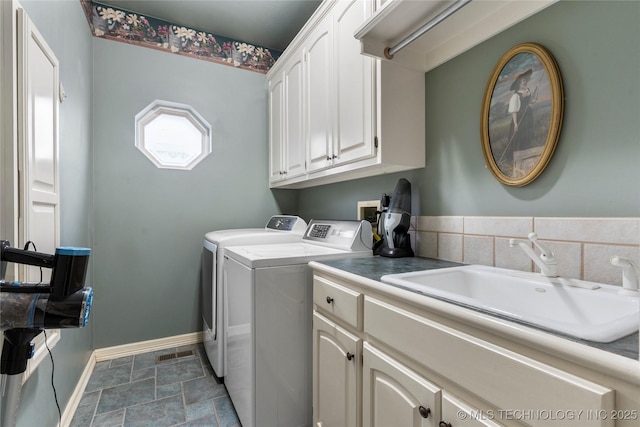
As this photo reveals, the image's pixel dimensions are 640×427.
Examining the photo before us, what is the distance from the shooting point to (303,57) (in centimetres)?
214

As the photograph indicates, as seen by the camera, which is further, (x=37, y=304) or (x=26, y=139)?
(x=26, y=139)

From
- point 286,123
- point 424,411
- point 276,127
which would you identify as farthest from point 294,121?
point 424,411

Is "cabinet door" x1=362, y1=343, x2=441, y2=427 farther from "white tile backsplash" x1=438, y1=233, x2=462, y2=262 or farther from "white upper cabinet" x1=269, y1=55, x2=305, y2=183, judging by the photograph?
"white upper cabinet" x1=269, y1=55, x2=305, y2=183

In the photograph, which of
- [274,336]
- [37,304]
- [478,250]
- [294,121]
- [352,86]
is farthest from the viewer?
[294,121]

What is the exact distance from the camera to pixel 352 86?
163cm

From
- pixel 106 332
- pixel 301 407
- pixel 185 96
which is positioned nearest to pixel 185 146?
pixel 185 96

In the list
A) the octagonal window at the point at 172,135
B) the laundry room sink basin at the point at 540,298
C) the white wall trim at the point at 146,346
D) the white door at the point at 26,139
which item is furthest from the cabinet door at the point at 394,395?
the octagonal window at the point at 172,135

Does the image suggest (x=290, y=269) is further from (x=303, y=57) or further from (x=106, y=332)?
(x=106, y=332)

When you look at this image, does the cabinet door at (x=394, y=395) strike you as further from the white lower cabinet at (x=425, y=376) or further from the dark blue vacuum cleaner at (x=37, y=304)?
the dark blue vacuum cleaner at (x=37, y=304)

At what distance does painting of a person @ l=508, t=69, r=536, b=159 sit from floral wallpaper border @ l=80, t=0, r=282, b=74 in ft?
7.79

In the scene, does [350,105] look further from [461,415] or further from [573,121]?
[461,415]

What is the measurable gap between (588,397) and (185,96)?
298 cm

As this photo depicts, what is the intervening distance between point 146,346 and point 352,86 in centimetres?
255

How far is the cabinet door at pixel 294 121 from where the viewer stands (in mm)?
2219
